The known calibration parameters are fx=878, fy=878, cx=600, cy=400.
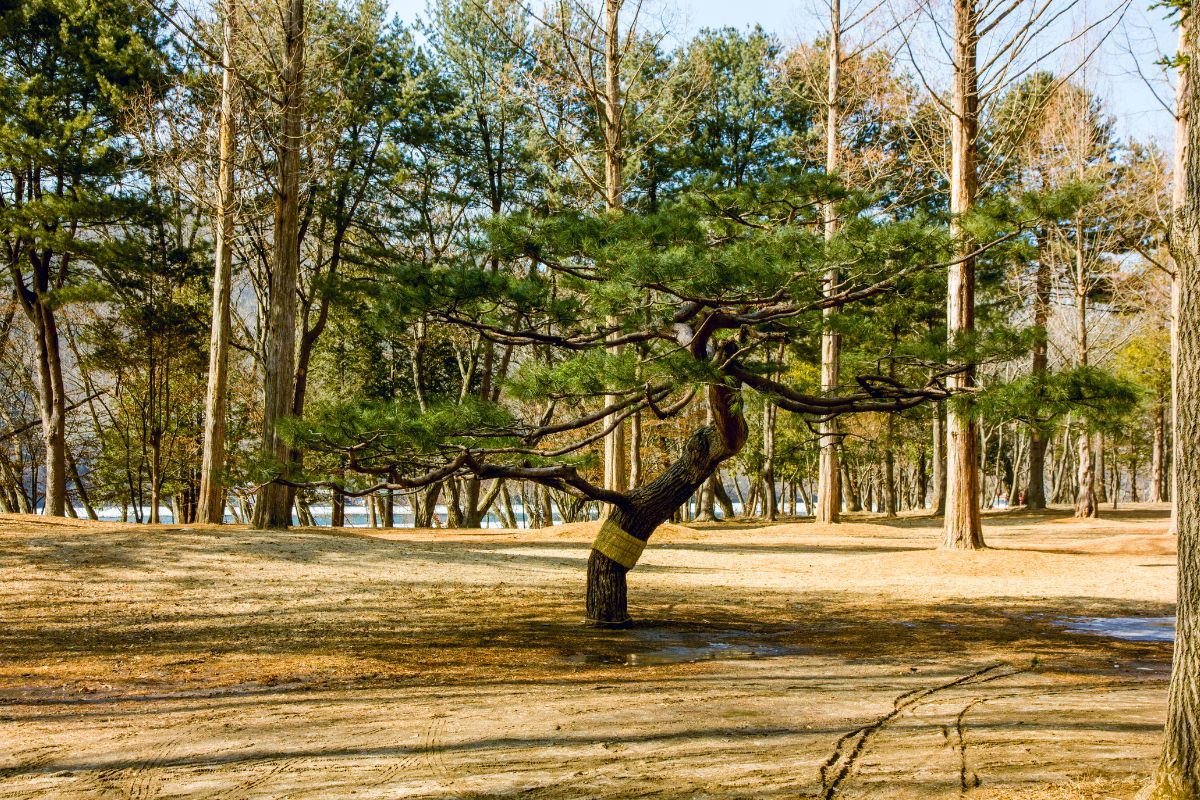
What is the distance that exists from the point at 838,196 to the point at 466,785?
15.4 ft

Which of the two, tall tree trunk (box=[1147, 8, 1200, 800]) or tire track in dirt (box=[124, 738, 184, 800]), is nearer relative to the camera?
tall tree trunk (box=[1147, 8, 1200, 800])

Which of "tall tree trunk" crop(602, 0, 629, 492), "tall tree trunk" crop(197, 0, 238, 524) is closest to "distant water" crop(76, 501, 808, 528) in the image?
"tall tree trunk" crop(197, 0, 238, 524)

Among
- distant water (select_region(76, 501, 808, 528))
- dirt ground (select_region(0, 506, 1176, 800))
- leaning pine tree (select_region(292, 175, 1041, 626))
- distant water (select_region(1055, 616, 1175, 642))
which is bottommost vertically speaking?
distant water (select_region(76, 501, 808, 528))

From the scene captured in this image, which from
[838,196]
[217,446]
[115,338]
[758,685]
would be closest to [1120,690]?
[758,685]

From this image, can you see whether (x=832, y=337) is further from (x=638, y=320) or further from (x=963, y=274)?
(x=638, y=320)

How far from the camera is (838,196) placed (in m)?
6.21

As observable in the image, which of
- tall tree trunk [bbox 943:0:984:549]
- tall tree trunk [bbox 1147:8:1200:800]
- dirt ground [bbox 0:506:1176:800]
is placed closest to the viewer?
tall tree trunk [bbox 1147:8:1200:800]

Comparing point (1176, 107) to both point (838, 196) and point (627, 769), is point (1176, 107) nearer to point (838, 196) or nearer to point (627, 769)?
point (838, 196)

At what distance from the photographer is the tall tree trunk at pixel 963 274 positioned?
37.6ft

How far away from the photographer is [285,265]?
1287 centimetres

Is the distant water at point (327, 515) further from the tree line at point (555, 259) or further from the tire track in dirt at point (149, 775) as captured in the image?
the tire track in dirt at point (149, 775)

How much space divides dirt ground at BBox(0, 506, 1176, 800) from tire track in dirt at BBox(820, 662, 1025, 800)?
16 mm

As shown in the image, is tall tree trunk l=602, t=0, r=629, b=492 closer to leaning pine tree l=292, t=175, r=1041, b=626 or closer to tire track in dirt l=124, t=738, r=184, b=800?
leaning pine tree l=292, t=175, r=1041, b=626

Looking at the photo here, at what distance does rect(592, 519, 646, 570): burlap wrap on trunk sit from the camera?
668 cm
